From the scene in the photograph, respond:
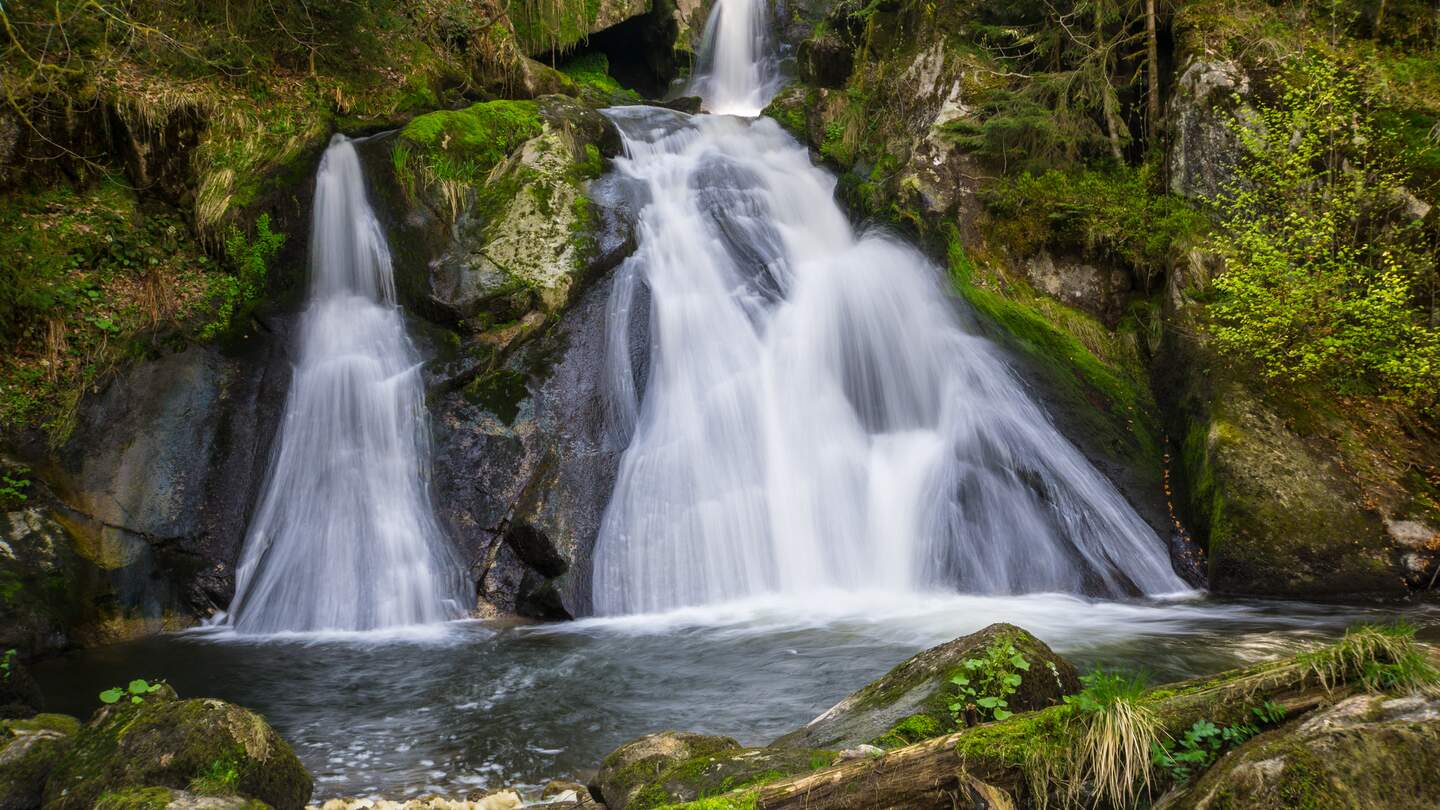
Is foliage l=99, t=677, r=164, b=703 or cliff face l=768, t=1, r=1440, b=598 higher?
cliff face l=768, t=1, r=1440, b=598

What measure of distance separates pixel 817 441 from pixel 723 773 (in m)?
6.26

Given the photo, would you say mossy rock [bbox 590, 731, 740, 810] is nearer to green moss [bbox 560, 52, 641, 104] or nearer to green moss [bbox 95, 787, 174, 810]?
green moss [bbox 95, 787, 174, 810]

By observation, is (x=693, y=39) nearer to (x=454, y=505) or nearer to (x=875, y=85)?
(x=875, y=85)

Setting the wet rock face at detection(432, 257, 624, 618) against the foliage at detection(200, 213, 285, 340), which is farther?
the foliage at detection(200, 213, 285, 340)

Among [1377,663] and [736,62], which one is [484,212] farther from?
[736,62]

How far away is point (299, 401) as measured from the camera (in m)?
8.98

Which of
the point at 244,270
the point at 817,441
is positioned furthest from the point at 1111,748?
the point at 244,270

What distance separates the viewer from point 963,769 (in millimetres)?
2443

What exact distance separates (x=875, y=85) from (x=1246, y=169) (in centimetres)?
587

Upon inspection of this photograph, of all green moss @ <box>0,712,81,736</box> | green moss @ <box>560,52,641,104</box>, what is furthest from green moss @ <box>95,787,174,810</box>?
green moss @ <box>560,52,641,104</box>

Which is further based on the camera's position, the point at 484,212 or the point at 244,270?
the point at 484,212

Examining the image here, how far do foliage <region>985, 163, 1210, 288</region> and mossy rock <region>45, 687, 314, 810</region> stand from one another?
9722mm

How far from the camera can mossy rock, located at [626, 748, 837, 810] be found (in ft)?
9.85

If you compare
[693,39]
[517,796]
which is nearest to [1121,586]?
[517,796]
